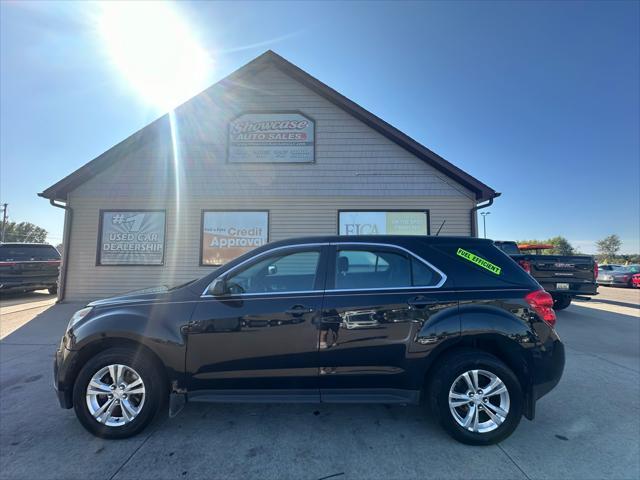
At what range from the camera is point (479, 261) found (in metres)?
2.81

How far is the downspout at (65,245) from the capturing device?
848cm

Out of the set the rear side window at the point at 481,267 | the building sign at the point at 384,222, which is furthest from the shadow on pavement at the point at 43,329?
the building sign at the point at 384,222

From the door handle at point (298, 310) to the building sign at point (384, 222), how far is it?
5946 millimetres

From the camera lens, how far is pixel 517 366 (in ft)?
8.63

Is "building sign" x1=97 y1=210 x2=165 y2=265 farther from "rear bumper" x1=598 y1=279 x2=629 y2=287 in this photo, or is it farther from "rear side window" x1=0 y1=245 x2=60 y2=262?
"rear bumper" x1=598 y1=279 x2=629 y2=287

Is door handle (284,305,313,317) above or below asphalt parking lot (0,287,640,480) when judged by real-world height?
above

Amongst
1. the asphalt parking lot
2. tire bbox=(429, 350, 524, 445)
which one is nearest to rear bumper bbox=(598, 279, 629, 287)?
the asphalt parking lot

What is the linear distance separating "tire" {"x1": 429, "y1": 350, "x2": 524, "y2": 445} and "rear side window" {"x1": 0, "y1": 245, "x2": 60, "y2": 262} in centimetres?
1279

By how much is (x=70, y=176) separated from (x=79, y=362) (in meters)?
8.06

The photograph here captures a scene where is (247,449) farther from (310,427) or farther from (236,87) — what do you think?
(236,87)

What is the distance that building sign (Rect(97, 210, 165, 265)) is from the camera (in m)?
8.57

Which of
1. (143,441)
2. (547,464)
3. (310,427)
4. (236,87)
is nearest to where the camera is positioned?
(547,464)

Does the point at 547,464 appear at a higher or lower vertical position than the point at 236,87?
lower

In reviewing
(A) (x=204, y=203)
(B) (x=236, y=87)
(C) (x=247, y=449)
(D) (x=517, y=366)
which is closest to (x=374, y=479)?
(C) (x=247, y=449)
